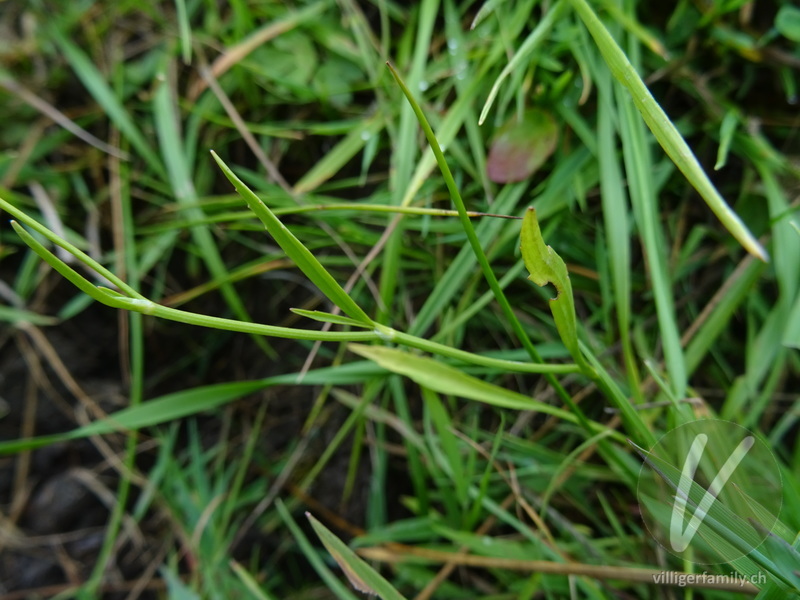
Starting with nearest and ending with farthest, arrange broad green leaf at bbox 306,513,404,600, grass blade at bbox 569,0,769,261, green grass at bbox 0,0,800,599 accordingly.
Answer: grass blade at bbox 569,0,769,261 < broad green leaf at bbox 306,513,404,600 < green grass at bbox 0,0,800,599

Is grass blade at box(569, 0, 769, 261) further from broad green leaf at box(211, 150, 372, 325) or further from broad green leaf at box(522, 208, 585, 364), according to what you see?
broad green leaf at box(211, 150, 372, 325)

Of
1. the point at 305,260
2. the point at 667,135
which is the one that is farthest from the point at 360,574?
the point at 667,135

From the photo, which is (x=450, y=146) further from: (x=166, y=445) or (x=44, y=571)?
(x=44, y=571)

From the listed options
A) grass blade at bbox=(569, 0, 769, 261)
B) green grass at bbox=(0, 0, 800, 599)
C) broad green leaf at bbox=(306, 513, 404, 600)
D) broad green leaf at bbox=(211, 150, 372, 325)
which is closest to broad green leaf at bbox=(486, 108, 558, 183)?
green grass at bbox=(0, 0, 800, 599)

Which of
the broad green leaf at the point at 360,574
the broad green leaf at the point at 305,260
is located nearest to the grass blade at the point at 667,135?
the broad green leaf at the point at 305,260

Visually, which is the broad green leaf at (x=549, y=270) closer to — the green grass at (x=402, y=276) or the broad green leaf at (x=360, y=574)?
the green grass at (x=402, y=276)

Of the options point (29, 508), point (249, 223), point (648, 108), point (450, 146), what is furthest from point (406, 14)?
point (29, 508)

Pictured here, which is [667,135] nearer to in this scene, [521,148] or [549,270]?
[549,270]
